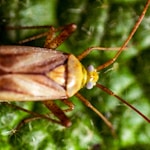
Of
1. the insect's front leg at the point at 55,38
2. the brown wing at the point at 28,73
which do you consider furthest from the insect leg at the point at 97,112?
the insect's front leg at the point at 55,38

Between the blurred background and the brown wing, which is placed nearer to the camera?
the brown wing

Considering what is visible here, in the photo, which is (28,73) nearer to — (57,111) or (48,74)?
(48,74)

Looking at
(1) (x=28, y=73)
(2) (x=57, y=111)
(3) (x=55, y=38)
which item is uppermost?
(3) (x=55, y=38)

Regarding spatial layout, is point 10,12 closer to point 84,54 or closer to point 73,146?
point 84,54

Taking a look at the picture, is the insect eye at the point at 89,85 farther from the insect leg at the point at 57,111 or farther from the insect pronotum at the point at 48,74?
the insect leg at the point at 57,111

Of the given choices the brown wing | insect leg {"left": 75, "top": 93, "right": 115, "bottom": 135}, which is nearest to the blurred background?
insect leg {"left": 75, "top": 93, "right": 115, "bottom": 135}

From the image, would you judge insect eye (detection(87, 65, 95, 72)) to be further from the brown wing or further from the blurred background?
the brown wing

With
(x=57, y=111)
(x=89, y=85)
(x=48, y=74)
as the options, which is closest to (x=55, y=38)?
(x=48, y=74)
